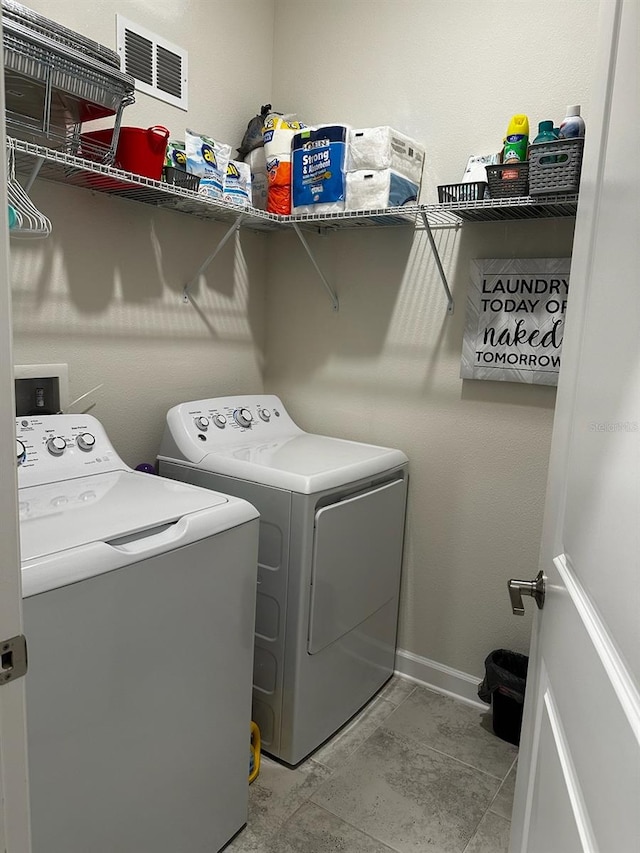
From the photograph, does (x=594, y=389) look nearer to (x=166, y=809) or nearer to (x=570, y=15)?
(x=166, y=809)

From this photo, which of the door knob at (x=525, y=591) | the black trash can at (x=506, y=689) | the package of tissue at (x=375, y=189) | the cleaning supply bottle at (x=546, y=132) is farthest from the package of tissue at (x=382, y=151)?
the black trash can at (x=506, y=689)

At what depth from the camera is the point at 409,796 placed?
1.84m

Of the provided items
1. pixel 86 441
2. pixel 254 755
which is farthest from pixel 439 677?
pixel 86 441

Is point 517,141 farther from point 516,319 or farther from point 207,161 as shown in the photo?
point 207,161

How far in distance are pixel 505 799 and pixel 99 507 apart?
1.48 meters

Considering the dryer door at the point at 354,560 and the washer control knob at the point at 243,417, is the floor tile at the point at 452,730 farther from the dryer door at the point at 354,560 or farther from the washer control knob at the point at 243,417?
the washer control knob at the point at 243,417

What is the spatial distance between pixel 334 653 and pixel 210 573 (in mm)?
790

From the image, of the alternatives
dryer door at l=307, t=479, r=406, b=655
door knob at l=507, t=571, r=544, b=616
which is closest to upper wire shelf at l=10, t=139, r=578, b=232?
dryer door at l=307, t=479, r=406, b=655

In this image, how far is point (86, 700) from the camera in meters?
1.18

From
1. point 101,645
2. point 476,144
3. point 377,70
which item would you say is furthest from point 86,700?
point 377,70

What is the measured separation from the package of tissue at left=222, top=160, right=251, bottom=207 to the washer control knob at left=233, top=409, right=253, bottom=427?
741 millimetres

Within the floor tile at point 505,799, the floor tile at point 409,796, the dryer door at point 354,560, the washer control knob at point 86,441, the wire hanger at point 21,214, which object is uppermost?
the wire hanger at point 21,214

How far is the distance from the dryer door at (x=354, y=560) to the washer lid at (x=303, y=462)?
9 cm

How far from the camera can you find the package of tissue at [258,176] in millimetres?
2287
